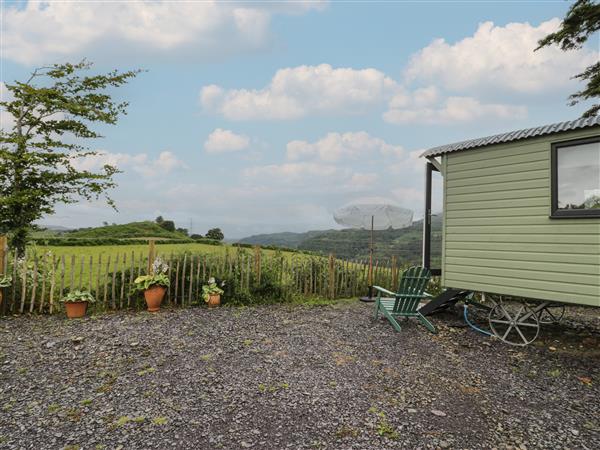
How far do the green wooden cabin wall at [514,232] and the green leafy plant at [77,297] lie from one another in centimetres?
671

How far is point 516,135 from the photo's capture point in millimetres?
5863

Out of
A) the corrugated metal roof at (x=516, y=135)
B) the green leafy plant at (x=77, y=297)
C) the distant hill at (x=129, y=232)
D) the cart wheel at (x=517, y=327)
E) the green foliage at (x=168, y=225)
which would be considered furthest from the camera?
the green foliage at (x=168, y=225)

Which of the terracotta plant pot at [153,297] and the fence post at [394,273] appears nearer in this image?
the terracotta plant pot at [153,297]

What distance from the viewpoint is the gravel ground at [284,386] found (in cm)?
292

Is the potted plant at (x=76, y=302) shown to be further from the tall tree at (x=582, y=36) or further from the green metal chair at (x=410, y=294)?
the tall tree at (x=582, y=36)

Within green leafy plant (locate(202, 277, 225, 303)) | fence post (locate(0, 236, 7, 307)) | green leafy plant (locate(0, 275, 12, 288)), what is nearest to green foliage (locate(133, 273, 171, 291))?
green leafy plant (locate(202, 277, 225, 303))

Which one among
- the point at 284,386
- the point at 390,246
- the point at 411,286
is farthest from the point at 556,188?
the point at 390,246

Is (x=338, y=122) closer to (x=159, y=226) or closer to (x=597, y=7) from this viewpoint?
(x=597, y=7)

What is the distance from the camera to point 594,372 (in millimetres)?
4676

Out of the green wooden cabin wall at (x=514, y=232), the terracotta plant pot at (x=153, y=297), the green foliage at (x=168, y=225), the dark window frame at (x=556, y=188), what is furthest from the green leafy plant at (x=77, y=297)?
the green foliage at (x=168, y=225)

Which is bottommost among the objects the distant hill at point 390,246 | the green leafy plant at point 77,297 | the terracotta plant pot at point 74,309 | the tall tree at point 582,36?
the terracotta plant pot at point 74,309

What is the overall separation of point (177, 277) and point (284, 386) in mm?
4315

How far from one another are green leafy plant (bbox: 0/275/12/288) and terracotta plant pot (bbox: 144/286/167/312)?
7.71 feet

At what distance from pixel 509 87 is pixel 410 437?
9577mm
